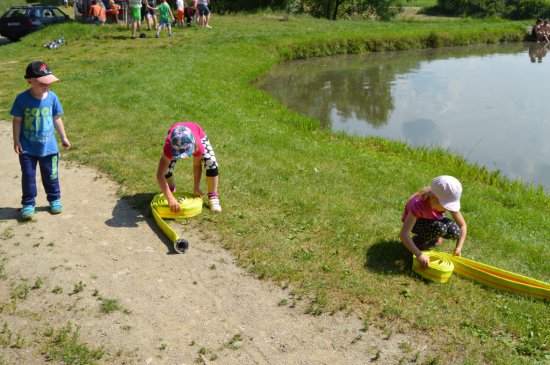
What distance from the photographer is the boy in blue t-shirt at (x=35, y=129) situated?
235 inches

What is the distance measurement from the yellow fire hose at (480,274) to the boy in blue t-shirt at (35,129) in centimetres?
429

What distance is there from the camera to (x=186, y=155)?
19.0 feet

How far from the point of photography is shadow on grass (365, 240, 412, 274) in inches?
220

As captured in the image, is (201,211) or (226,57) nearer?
(201,211)

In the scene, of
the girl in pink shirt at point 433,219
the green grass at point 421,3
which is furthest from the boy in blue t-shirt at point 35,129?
the green grass at point 421,3

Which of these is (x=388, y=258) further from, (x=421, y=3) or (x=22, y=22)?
(x=421, y=3)

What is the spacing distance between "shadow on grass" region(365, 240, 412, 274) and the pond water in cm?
530

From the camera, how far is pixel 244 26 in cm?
2686

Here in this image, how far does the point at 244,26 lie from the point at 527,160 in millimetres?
18553

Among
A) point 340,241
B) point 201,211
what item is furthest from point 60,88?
point 340,241

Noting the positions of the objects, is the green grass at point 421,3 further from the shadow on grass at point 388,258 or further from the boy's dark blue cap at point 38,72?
the boy's dark blue cap at point 38,72

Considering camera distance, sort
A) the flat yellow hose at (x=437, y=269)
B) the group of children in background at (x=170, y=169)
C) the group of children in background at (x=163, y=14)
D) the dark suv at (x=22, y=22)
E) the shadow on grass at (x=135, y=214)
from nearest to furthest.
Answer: the flat yellow hose at (x=437, y=269) → the group of children in background at (x=170, y=169) → the shadow on grass at (x=135, y=214) → the group of children in background at (x=163, y=14) → the dark suv at (x=22, y=22)

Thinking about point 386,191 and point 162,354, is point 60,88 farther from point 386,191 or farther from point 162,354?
point 162,354

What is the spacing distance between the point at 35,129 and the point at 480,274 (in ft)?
16.6
